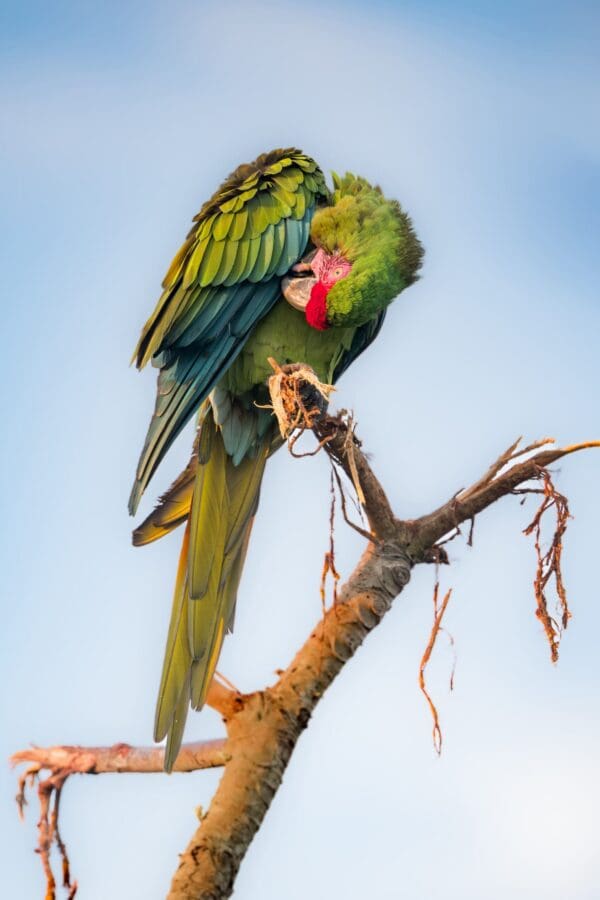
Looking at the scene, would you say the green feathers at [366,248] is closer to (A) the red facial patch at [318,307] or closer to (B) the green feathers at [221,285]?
(A) the red facial patch at [318,307]

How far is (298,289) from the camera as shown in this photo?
3.33 m

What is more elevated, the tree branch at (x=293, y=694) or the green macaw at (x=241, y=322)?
the green macaw at (x=241, y=322)

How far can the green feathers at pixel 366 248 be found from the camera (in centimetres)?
319

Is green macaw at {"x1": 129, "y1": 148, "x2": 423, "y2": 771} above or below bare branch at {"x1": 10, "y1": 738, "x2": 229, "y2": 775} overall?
above

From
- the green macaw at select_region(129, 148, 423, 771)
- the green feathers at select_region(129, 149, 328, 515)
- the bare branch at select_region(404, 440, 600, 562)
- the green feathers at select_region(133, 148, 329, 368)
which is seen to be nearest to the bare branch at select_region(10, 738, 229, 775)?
the green macaw at select_region(129, 148, 423, 771)

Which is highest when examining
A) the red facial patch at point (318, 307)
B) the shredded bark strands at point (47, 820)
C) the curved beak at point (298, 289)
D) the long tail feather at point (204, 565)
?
the curved beak at point (298, 289)

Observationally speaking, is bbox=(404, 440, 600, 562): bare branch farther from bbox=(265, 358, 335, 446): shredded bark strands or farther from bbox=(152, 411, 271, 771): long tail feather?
bbox=(152, 411, 271, 771): long tail feather

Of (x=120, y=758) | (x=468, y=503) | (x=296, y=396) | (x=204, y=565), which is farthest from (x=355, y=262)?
(x=120, y=758)

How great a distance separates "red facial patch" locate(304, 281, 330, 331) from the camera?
3199 mm

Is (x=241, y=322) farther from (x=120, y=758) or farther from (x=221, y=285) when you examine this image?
(x=120, y=758)

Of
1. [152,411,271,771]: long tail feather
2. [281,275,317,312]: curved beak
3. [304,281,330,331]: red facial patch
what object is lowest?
[152,411,271,771]: long tail feather

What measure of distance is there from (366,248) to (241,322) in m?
0.48

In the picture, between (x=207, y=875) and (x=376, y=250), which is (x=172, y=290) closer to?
(x=376, y=250)

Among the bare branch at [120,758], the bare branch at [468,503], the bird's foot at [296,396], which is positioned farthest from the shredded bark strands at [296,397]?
the bare branch at [120,758]
